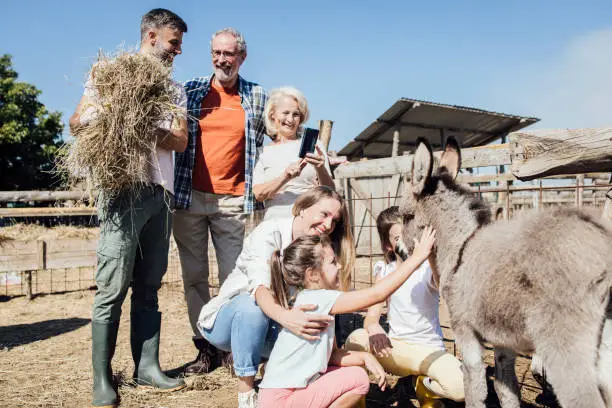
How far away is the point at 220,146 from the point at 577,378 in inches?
132

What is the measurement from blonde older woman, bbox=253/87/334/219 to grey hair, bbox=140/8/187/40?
3.25ft

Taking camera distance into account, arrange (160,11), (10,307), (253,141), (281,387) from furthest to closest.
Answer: (10,307) < (253,141) < (160,11) < (281,387)

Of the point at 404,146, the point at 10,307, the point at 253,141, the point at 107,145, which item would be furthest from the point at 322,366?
the point at 404,146

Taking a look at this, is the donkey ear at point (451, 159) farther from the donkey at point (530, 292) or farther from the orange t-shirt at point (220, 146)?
the orange t-shirt at point (220, 146)

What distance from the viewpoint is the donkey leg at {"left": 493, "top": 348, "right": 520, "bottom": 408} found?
9.41ft

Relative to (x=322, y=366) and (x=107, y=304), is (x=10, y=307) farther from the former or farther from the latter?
(x=322, y=366)

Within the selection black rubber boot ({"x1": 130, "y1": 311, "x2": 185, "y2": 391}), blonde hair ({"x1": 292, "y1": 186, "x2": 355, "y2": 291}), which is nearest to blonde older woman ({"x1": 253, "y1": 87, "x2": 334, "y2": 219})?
blonde hair ({"x1": 292, "y1": 186, "x2": 355, "y2": 291})

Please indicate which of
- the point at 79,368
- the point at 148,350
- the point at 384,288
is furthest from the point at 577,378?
the point at 79,368

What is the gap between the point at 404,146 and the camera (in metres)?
16.8

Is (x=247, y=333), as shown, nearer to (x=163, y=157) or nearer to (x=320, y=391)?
(x=320, y=391)

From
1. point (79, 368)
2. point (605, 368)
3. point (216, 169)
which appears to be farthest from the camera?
point (79, 368)

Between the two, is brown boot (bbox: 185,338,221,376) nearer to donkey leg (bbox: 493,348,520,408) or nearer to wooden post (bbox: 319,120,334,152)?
donkey leg (bbox: 493,348,520,408)

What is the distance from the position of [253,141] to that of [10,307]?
18.7ft

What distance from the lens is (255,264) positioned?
10.7 feet
